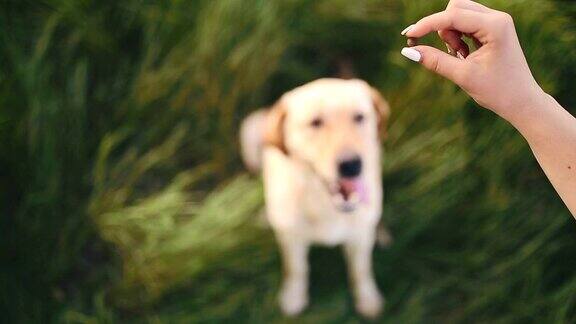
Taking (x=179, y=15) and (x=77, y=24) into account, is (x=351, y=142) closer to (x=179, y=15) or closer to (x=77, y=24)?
(x=179, y=15)

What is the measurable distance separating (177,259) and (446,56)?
124cm

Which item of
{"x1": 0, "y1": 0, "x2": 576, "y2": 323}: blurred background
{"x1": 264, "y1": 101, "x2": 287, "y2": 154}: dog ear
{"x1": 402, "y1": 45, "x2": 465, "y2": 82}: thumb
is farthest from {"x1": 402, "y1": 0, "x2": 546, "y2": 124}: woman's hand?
{"x1": 0, "y1": 0, "x2": 576, "y2": 323}: blurred background

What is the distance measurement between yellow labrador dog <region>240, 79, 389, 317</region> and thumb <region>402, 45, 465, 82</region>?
0.52 m

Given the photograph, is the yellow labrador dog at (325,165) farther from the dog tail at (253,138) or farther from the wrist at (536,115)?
the wrist at (536,115)

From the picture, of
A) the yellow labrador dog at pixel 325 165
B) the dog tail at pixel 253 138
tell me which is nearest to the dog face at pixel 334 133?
the yellow labrador dog at pixel 325 165

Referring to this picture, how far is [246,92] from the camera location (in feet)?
8.00

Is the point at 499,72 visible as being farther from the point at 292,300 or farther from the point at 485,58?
the point at 292,300

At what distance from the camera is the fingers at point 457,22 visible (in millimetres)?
1215

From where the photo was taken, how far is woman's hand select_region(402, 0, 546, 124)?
122 cm

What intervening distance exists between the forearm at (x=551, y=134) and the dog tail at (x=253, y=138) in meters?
1.08

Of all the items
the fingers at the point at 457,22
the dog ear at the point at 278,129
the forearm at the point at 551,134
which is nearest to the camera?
the fingers at the point at 457,22

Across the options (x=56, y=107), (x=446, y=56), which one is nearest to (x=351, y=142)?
(x=446, y=56)

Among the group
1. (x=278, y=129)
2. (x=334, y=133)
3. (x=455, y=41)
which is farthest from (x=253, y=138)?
A: (x=455, y=41)

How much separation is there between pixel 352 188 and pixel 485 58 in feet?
2.22
